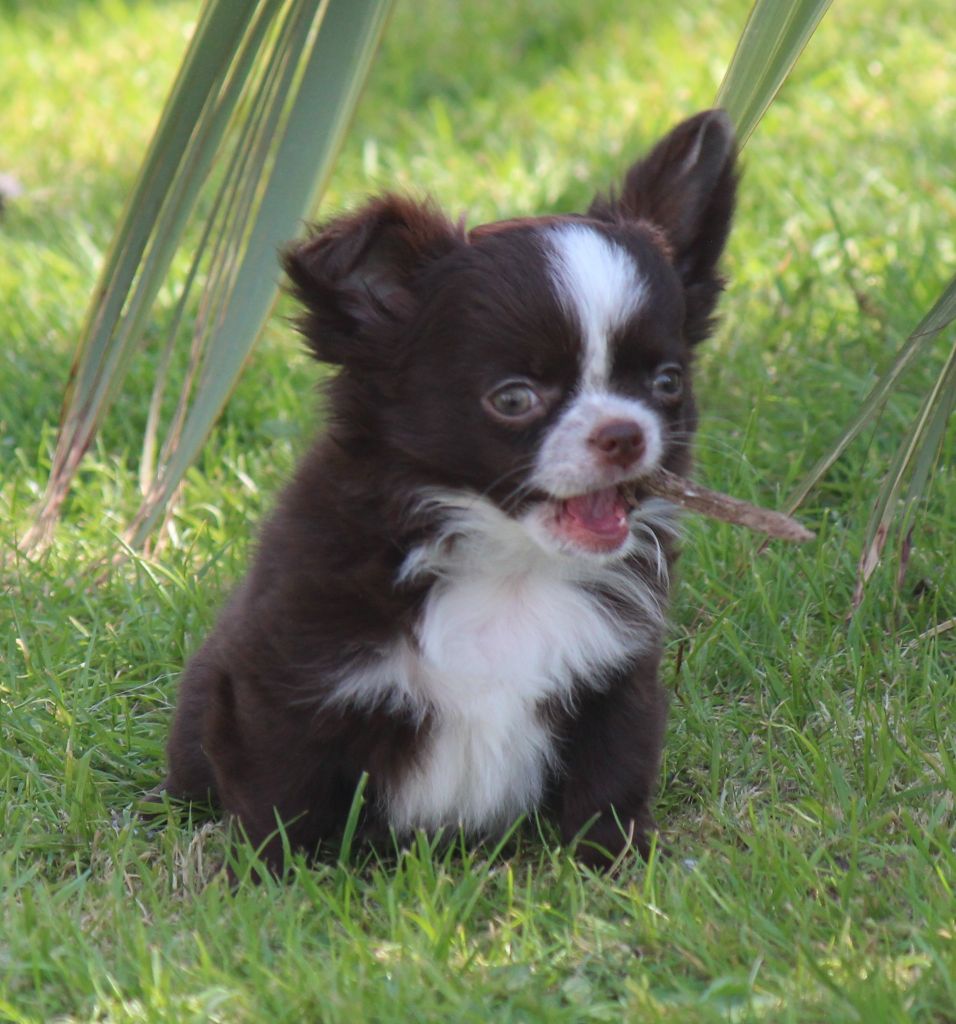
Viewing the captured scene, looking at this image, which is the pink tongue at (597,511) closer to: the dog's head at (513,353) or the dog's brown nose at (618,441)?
the dog's head at (513,353)

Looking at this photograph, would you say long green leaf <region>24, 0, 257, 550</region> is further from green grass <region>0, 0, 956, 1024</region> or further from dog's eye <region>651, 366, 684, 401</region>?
dog's eye <region>651, 366, 684, 401</region>

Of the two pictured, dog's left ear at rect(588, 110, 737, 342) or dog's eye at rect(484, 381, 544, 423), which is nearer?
dog's eye at rect(484, 381, 544, 423)

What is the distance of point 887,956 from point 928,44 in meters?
5.04

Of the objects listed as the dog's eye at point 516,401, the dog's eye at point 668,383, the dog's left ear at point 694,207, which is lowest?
the dog's eye at point 516,401

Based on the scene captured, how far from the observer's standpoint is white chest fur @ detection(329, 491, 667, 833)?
2490mm

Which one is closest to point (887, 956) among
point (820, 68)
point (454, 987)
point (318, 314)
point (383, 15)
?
point (454, 987)

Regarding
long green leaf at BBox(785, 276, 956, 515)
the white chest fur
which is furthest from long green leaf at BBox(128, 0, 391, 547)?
long green leaf at BBox(785, 276, 956, 515)

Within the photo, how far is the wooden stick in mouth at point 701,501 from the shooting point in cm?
243

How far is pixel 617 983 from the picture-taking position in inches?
86.7

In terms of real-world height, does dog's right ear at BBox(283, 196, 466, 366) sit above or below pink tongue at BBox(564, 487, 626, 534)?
above

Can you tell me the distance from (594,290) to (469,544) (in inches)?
17.8

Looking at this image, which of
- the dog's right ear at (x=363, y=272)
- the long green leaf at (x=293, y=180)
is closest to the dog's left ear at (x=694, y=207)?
the dog's right ear at (x=363, y=272)

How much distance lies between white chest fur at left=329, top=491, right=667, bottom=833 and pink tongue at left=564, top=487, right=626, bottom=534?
0.09 meters

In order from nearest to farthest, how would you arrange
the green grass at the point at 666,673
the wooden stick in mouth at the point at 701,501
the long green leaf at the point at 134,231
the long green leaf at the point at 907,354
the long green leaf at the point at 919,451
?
the green grass at the point at 666,673 → the long green leaf at the point at 134,231 → the wooden stick in mouth at the point at 701,501 → the long green leaf at the point at 907,354 → the long green leaf at the point at 919,451
